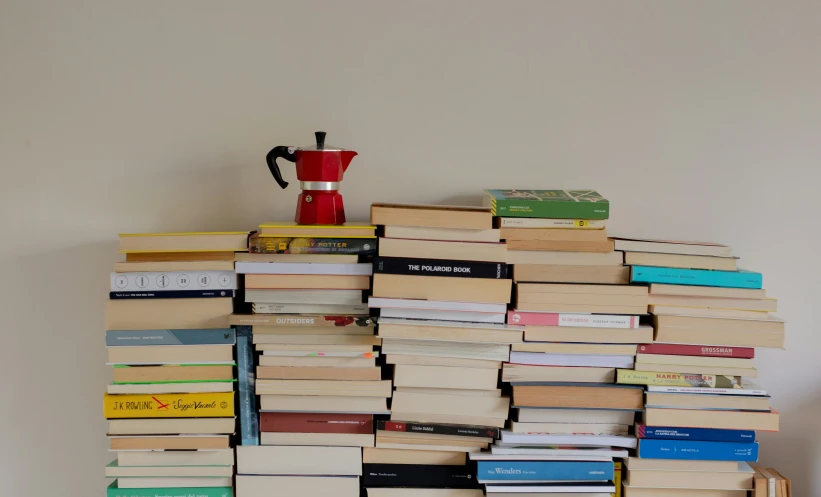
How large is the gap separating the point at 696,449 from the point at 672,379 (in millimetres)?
148

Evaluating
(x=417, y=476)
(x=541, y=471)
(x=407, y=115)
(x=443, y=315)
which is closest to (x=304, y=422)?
(x=417, y=476)

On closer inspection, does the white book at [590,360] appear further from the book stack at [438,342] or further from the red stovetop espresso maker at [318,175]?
the red stovetop espresso maker at [318,175]

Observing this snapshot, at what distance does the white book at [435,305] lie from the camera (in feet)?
4.33

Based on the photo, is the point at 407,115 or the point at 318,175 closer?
the point at 318,175

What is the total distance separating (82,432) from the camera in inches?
64.2

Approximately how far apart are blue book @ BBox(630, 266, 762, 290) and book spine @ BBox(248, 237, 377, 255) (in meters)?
0.55

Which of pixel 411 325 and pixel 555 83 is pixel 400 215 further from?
pixel 555 83

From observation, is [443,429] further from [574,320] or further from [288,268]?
[288,268]

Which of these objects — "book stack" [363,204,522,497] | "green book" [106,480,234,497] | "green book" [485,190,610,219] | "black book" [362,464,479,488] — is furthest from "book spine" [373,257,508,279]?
"green book" [106,480,234,497]

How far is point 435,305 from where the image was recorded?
1329mm

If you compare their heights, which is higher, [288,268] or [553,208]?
[553,208]

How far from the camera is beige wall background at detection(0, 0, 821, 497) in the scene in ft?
4.98

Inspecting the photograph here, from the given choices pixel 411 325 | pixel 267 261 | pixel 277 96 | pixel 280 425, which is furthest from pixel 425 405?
pixel 277 96

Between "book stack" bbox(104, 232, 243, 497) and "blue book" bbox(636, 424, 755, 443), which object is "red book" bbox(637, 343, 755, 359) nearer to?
"blue book" bbox(636, 424, 755, 443)
